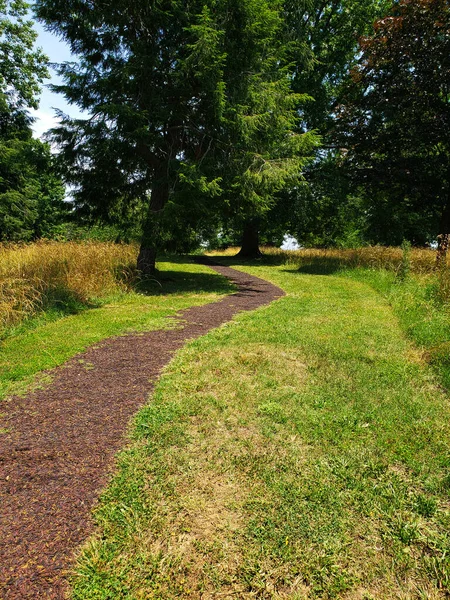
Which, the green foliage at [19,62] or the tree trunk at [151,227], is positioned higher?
the green foliage at [19,62]

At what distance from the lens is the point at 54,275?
7.46 metres

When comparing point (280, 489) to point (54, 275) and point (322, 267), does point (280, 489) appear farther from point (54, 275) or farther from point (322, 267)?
point (322, 267)

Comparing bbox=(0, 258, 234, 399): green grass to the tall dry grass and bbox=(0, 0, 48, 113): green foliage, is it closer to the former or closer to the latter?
the tall dry grass

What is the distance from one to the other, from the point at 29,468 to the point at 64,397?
1.08m

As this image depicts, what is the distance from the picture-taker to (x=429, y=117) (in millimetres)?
12742

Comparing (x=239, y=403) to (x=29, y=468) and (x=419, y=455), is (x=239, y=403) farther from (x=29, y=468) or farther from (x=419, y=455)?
(x=29, y=468)

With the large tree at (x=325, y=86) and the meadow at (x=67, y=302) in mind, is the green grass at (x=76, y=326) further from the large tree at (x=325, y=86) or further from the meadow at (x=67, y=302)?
the large tree at (x=325, y=86)

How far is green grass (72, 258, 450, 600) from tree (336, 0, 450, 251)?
9771mm

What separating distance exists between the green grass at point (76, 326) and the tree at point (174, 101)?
188 cm

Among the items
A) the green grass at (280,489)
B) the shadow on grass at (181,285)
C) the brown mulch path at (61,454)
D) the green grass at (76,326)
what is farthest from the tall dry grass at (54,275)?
the green grass at (280,489)

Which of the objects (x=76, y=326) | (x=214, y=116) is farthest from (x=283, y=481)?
(x=214, y=116)

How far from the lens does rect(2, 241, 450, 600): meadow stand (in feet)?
5.84

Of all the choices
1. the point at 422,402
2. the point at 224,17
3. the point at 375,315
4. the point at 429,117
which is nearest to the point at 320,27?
the point at 429,117

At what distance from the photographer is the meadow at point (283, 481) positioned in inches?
70.1
